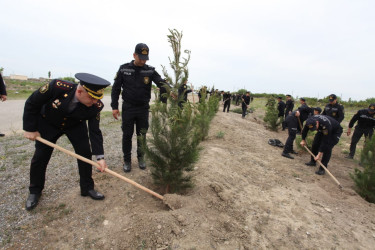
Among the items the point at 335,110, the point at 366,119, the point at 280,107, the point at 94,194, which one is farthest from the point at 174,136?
the point at 280,107

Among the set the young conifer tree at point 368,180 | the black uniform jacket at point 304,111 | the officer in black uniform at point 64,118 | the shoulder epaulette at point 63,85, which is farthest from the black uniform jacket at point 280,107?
the shoulder epaulette at point 63,85

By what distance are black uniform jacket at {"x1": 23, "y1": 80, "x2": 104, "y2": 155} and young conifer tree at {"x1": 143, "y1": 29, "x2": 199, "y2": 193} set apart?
0.89 m

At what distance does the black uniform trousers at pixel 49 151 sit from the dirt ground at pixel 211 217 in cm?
30

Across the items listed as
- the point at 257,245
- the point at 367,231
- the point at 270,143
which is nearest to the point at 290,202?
the point at 367,231

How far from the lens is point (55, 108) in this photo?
2.69 m

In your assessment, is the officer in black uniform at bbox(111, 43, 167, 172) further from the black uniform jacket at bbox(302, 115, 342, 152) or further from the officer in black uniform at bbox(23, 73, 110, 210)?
the black uniform jacket at bbox(302, 115, 342, 152)

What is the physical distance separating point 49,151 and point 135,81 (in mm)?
1655

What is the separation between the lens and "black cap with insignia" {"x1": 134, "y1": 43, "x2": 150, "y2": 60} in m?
3.47

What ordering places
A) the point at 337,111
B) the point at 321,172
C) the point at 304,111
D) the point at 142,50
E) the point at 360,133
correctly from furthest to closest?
the point at 304,111, the point at 360,133, the point at 337,111, the point at 321,172, the point at 142,50

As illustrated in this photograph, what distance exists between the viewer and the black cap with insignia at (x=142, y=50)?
3.47m

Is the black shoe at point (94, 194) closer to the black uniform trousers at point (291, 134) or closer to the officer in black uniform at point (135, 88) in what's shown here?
the officer in black uniform at point (135, 88)

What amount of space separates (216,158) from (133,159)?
1933 millimetres

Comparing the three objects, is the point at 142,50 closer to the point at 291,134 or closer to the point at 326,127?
the point at 326,127

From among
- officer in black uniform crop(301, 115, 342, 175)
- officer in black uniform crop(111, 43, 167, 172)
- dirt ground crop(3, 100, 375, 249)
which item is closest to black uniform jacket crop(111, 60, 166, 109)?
officer in black uniform crop(111, 43, 167, 172)
